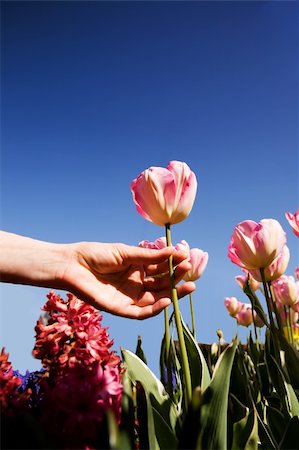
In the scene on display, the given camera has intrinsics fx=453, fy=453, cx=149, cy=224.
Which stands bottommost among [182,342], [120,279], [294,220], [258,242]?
[182,342]

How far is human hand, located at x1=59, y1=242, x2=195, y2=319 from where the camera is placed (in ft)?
4.42

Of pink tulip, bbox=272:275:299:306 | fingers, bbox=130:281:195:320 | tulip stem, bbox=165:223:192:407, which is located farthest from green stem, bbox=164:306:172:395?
pink tulip, bbox=272:275:299:306

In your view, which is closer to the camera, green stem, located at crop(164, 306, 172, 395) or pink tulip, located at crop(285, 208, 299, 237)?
green stem, located at crop(164, 306, 172, 395)

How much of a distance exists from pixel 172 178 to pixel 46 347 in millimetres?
551

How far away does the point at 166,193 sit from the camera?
4.12 feet

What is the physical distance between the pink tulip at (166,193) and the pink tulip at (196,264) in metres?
0.68

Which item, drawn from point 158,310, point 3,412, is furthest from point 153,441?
point 158,310

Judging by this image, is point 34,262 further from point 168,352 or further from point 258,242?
point 258,242

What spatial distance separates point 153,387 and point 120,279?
16.4 inches

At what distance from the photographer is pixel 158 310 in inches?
54.7

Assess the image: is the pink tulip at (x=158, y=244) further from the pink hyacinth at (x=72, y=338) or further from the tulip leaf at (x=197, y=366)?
the pink hyacinth at (x=72, y=338)

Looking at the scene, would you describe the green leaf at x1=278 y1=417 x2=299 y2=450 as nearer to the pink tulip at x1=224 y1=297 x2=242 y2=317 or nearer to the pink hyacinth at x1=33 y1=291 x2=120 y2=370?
the pink hyacinth at x1=33 y1=291 x2=120 y2=370

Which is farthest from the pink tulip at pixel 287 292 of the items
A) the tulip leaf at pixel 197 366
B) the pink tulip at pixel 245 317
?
the tulip leaf at pixel 197 366

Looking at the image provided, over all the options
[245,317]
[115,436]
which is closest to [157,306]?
[115,436]
